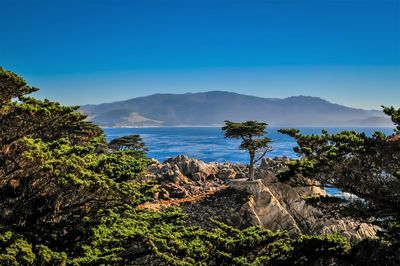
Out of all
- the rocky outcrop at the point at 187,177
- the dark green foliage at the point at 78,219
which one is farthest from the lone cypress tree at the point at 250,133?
the dark green foliage at the point at 78,219

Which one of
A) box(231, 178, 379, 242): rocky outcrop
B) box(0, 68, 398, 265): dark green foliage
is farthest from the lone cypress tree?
box(0, 68, 398, 265): dark green foliage

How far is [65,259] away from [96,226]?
213cm

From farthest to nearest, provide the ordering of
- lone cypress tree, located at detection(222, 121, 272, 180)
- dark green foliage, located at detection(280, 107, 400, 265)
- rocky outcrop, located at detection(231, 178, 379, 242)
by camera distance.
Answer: lone cypress tree, located at detection(222, 121, 272, 180)
rocky outcrop, located at detection(231, 178, 379, 242)
dark green foliage, located at detection(280, 107, 400, 265)

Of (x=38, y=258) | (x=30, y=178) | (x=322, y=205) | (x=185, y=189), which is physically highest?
(x=30, y=178)

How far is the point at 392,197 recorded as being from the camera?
1088cm

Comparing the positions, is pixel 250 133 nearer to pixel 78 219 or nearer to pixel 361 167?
pixel 78 219

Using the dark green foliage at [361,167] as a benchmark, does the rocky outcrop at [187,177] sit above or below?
below

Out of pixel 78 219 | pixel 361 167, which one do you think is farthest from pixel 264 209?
pixel 361 167

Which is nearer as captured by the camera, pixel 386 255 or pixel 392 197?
pixel 392 197

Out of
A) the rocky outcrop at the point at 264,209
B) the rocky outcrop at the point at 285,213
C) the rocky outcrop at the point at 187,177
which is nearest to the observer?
the rocky outcrop at the point at 264,209

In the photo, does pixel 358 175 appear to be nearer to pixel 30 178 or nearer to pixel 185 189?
pixel 30 178

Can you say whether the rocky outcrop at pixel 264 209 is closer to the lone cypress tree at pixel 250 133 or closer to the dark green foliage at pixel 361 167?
the lone cypress tree at pixel 250 133

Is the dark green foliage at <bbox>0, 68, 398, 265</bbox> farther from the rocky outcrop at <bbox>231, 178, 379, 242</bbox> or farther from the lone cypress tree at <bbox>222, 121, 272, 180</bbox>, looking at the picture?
the lone cypress tree at <bbox>222, 121, 272, 180</bbox>

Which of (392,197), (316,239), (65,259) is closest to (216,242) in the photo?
(316,239)
